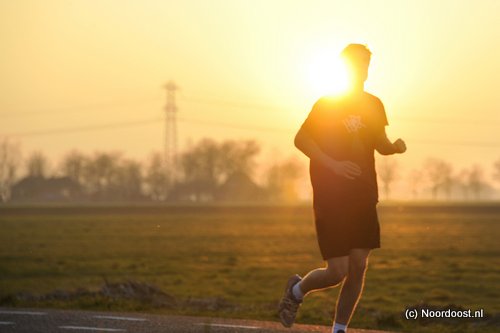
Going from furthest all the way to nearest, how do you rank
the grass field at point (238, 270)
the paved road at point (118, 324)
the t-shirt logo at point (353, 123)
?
the grass field at point (238, 270) → the paved road at point (118, 324) → the t-shirt logo at point (353, 123)

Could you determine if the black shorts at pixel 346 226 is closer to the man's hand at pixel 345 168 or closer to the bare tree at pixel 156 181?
the man's hand at pixel 345 168

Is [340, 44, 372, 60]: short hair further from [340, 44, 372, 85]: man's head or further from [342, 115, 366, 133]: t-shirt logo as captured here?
[342, 115, 366, 133]: t-shirt logo

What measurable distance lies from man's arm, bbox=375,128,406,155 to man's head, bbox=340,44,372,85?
43 centimetres

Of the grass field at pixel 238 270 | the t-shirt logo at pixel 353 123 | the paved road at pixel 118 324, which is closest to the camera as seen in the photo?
the t-shirt logo at pixel 353 123

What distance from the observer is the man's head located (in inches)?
262

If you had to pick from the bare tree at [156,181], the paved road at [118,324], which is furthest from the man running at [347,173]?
the bare tree at [156,181]

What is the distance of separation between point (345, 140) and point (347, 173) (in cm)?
26

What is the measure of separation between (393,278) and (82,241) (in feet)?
59.3

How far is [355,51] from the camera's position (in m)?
6.66

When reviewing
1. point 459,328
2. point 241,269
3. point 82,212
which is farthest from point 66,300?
point 82,212

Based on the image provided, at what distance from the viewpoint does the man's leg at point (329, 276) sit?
6.59 m

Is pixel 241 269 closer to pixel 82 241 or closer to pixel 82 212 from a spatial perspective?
pixel 82 241

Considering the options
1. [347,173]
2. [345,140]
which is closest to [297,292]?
[347,173]

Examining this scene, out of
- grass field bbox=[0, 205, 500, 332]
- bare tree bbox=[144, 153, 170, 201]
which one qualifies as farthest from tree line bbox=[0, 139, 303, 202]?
grass field bbox=[0, 205, 500, 332]
